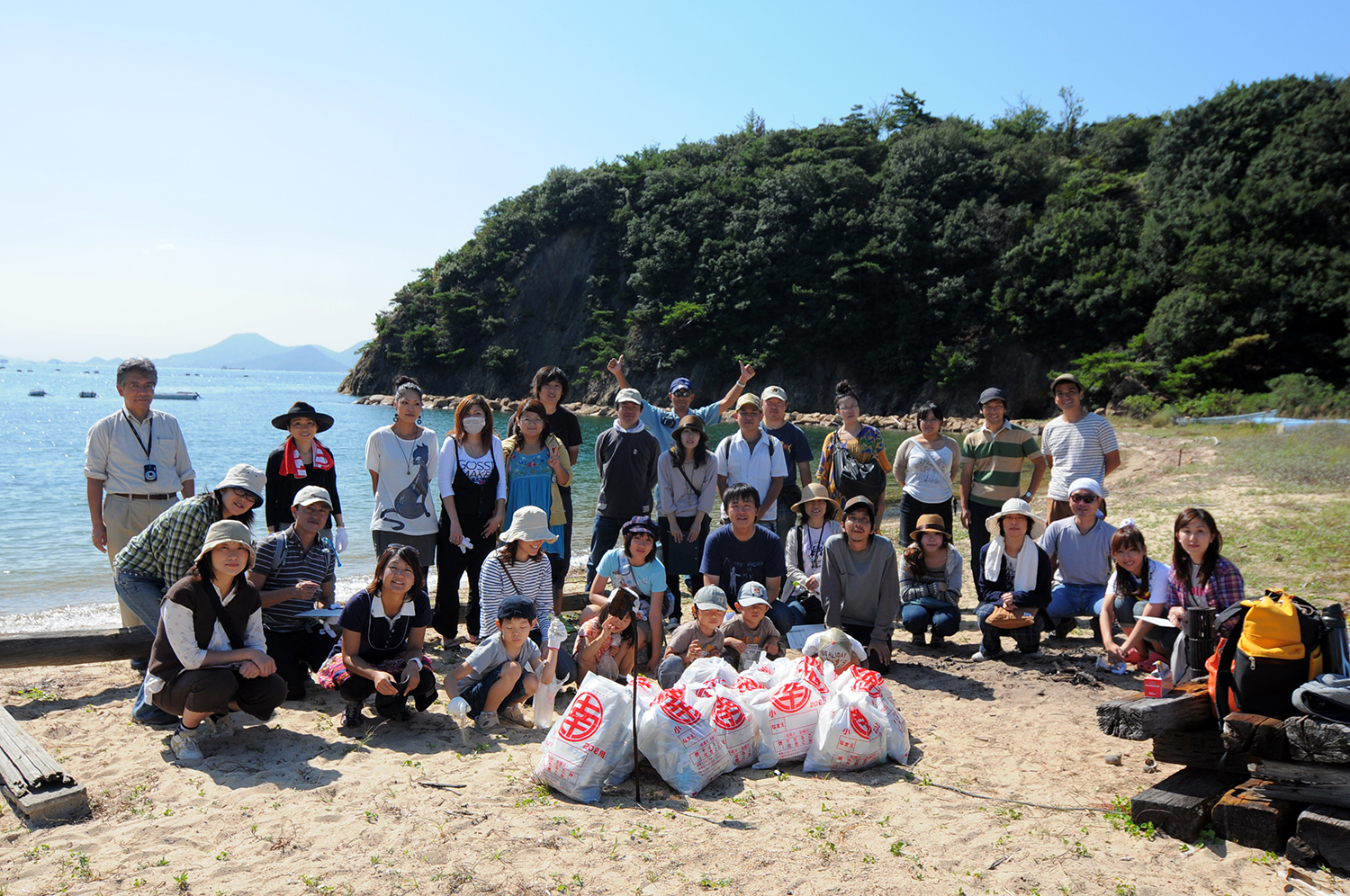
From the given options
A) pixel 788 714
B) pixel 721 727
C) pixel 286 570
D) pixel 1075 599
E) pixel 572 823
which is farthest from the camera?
pixel 1075 599

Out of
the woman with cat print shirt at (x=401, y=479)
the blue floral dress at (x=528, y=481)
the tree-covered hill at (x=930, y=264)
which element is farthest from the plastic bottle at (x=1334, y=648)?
the tree-covered hill at (x=930, y=264)

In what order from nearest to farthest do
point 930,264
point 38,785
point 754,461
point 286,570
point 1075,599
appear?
point 38,785, point 286,570, point 1075,599, point 754,461, point 930,264

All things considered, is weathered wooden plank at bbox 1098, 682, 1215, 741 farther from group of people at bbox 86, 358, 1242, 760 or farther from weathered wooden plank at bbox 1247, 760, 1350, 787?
group of people at bbox 86, 358, 1242, 760

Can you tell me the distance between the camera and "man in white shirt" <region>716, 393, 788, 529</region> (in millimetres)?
6887

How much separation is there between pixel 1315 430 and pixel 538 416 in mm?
18171

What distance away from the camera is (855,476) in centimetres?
709

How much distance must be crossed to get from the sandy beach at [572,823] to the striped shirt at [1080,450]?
8.28 ft

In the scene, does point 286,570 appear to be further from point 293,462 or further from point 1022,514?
point 1022,514

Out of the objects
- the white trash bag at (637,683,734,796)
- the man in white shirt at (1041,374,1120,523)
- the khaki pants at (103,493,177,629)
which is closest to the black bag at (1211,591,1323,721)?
the white trash bag at (637,683,734,796)

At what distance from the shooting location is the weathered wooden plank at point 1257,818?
3.20 m

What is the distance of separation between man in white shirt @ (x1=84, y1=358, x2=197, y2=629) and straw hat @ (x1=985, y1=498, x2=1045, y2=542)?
572 cm

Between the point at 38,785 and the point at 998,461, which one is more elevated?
the point at 998,461

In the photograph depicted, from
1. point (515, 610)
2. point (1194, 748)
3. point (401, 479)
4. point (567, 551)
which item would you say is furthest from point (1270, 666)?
point (401, 479)

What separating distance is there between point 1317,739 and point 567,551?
499cm
